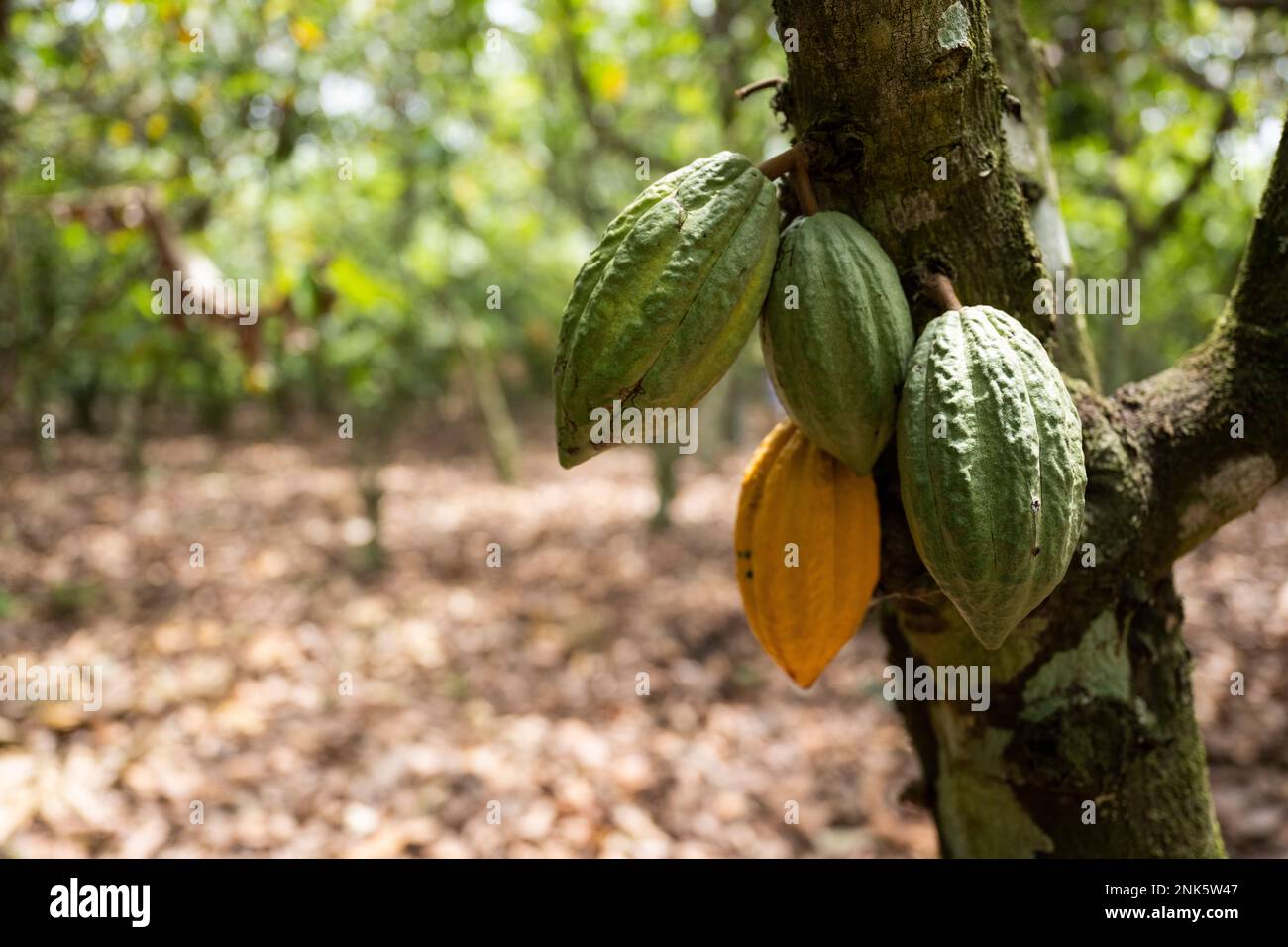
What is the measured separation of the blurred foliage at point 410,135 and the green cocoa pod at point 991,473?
7.12ft

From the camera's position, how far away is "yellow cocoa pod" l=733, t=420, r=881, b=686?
0.94 metres

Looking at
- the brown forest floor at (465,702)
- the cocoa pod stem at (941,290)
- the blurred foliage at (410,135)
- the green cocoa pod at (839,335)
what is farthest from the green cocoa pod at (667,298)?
the blurred foliage at (410,135)

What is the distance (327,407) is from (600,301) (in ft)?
37.4

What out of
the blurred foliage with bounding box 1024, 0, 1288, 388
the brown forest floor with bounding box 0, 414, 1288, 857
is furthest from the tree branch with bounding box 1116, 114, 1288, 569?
the blurred foliage with bounding box 1024, 0, 1288, 388

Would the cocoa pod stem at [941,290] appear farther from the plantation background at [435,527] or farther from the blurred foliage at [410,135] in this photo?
the blurred foliage at [410,135]

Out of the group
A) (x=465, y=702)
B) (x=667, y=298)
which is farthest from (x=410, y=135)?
(x=667, y=298)

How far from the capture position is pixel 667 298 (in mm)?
831

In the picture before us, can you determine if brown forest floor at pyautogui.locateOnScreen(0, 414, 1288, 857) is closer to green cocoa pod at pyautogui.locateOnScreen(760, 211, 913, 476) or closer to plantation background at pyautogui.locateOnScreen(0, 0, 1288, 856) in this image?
plantation background at pyautogui.locateOnScreen(0, 0, 1288, 856)

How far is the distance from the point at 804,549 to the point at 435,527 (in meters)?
4.78

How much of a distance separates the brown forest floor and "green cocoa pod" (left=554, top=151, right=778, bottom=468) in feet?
2.81
